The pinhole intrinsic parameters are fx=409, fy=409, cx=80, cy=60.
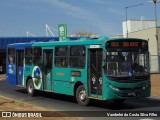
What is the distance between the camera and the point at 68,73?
60.4ft

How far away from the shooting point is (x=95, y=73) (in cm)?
1655

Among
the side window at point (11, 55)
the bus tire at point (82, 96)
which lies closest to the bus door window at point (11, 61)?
the side window at point (11, 55)

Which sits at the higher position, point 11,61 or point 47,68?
point 11,61

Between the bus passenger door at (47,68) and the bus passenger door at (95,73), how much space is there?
3664 millimetres

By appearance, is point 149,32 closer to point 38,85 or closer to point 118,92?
point 38,85

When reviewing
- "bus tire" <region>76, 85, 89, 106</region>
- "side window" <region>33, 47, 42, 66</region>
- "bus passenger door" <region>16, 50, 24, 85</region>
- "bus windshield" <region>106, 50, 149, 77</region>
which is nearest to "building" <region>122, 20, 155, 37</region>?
"bus passenger door" <region>16, 50, 24, 85</region>

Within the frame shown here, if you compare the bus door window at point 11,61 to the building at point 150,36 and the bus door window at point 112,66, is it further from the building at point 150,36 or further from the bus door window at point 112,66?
the bus door window at point 112,66

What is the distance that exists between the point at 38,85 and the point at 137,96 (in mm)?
6779

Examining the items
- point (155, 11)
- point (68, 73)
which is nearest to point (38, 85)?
point (68, 73)

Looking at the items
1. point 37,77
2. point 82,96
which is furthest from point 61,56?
point 37,77

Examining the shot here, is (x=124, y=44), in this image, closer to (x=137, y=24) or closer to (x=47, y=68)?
(x=47, y=68)

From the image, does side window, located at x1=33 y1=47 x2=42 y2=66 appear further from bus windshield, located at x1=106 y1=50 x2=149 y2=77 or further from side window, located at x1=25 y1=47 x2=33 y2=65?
bus windshield, located at x1=106 y1=50 x2=149 y2=77

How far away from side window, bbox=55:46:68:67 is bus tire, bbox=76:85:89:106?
1.59 meters

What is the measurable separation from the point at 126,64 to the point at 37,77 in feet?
22.4
